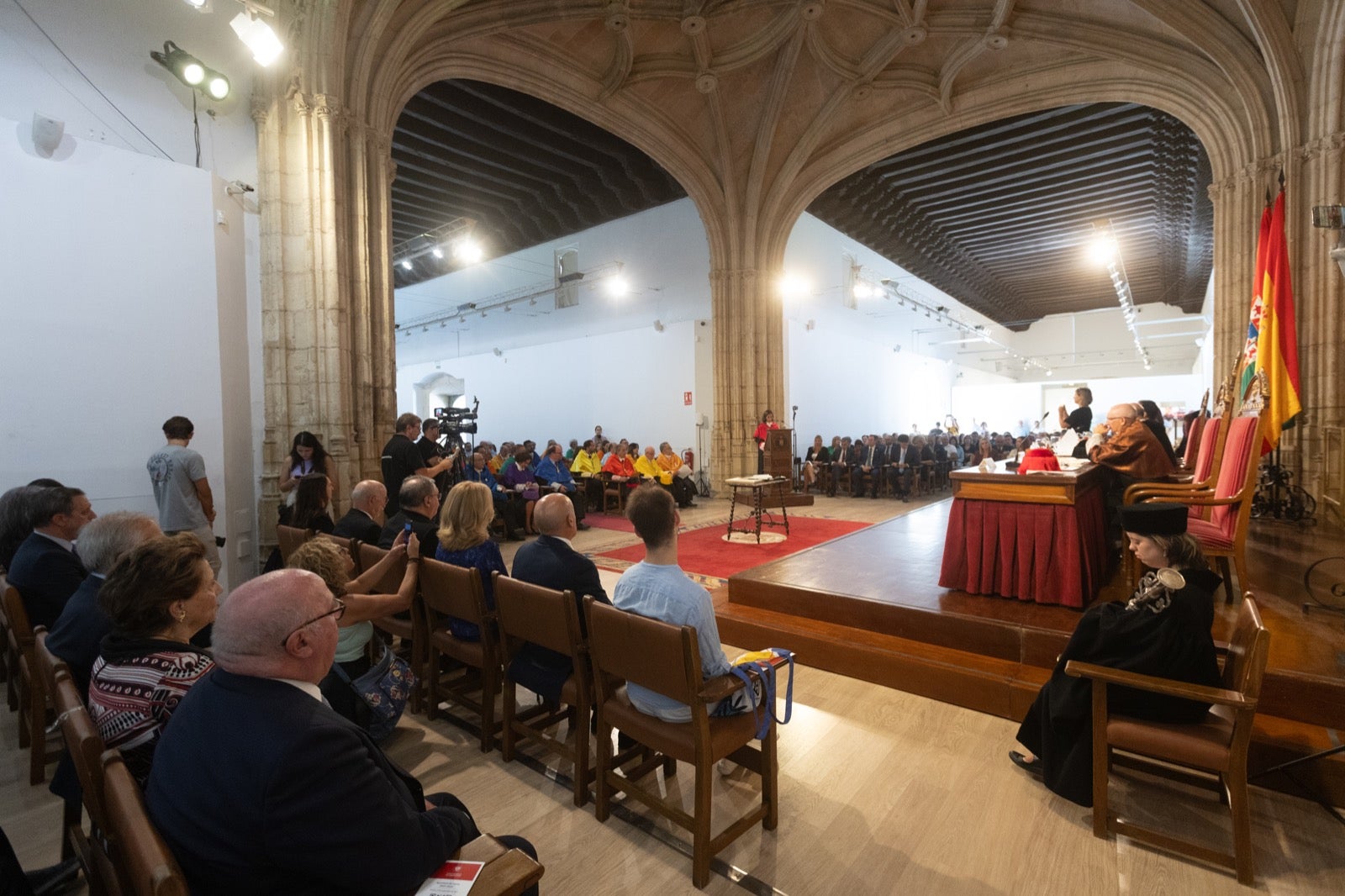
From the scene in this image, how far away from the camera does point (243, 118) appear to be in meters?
4.75

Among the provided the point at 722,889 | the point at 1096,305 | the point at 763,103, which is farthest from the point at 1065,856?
the point at 1096,305

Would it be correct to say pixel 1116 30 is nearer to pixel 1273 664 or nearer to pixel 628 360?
pixel 1273 664

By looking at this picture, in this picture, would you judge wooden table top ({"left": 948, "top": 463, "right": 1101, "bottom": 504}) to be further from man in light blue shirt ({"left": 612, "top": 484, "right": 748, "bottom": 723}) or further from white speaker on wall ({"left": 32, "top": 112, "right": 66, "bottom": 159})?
white speaker on wall ({"left": 32, "top": 112, "right": 66, "bottom": 159})

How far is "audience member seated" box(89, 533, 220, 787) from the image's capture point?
1481mm

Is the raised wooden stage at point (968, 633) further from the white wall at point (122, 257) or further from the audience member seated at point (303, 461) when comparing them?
the white wall at point (122, 257)

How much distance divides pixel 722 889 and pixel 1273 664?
95.5 inches

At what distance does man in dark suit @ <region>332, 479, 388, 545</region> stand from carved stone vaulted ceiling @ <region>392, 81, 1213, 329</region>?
6.59 metres

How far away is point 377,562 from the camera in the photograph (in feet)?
10.1

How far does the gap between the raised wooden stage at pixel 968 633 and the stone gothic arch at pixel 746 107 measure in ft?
11.4

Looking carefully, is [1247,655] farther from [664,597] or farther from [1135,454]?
[1135,454]

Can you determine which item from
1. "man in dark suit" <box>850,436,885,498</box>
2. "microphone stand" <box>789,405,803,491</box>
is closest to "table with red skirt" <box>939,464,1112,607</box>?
"man in dark suit" <box>850,436,885,498</box>

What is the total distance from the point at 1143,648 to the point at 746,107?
9.61m

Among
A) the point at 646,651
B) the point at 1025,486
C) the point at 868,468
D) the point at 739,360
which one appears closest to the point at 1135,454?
the point at 1025,486

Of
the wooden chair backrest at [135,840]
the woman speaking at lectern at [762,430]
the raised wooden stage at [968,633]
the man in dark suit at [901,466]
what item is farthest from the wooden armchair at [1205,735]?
the man in dark suit at [901,466]
